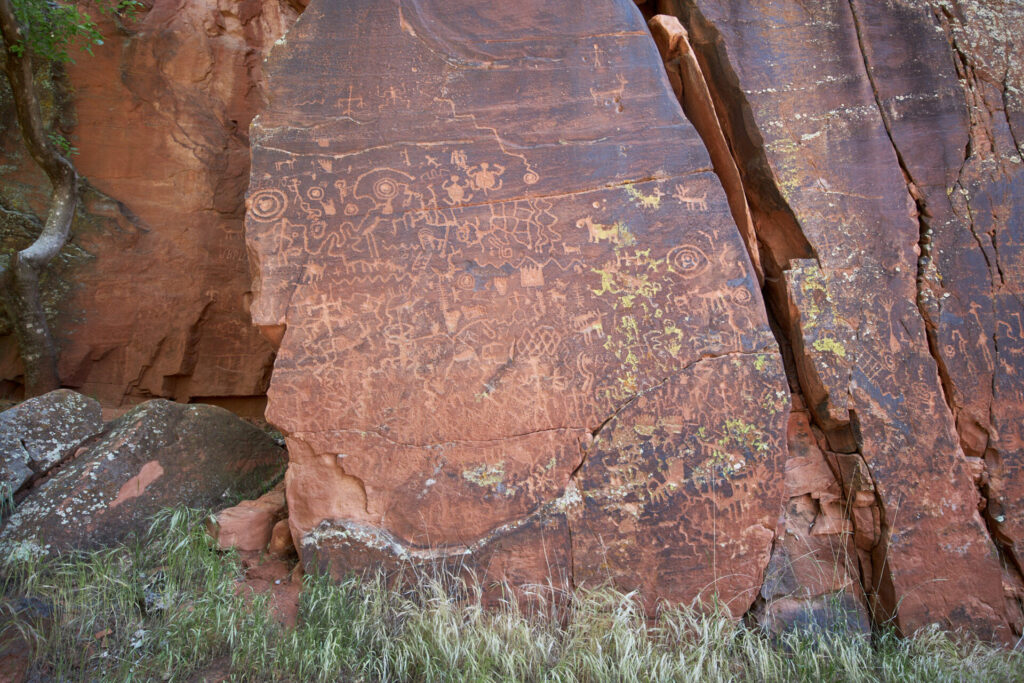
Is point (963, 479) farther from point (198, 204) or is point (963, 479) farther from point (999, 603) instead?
point (198, 204)

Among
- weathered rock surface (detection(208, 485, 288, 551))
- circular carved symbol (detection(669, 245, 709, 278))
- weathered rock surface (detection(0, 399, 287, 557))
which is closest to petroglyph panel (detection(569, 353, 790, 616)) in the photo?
circular carved symbol (detection(669, 245, 709, 278))

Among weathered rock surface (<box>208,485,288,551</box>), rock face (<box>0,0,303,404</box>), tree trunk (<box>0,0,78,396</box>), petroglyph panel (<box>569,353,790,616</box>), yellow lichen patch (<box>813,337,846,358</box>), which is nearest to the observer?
petroglyph panel (<box>569,353,790,616</box>)

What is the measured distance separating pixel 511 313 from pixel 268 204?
123 centimetres

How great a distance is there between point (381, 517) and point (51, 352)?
279 centimetres

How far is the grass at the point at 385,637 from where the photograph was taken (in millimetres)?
2266

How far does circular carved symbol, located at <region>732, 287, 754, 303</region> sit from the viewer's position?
287 cm

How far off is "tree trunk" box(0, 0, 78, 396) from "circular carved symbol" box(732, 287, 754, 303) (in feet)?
13.3

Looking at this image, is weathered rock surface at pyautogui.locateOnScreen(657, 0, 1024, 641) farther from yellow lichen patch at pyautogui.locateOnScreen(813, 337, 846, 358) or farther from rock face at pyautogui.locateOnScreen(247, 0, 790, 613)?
rock face at pyautogui.locateOnScreen(247, 0, 790, 613)

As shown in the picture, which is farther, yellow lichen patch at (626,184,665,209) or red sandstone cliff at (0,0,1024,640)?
yellow lichen patch at (626,184,665,209)

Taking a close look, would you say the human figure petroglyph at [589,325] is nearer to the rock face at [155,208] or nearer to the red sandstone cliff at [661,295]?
the red sandstone cliff at [661,295]

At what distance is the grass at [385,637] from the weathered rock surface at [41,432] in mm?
537

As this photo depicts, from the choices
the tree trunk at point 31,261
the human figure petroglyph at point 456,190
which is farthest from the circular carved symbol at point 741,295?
the tree trunk at point 31,261

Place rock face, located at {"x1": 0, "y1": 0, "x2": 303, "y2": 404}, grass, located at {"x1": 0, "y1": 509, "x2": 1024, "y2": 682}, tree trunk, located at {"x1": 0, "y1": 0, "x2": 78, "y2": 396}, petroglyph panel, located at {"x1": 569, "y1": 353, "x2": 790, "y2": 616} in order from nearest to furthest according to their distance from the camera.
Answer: grass, located at {"x1": 0, "y1": 509, "x2": 1024, "y2": 682} < petroglyph panel, located at {"x1": 569, "y1": 353, "x2": 790, "y2": 616} < tree trunk, located at {"x1": 0, "y1": 0, "x2": 78, "y2": 396} < rock face, located at {"x1": 0, "y1": 0, "x2": 303, "y2": 404}

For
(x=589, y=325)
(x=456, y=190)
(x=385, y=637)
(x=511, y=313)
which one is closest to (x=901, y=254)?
(x=589, y=325)
